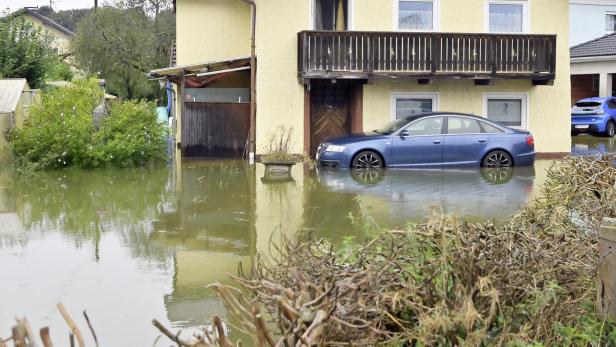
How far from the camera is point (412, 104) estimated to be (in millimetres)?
23266

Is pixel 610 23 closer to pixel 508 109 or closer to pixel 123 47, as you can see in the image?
pixel 508 109

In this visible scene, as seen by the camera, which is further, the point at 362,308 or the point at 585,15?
the point at 585,15

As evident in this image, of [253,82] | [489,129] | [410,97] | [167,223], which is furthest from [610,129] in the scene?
[167,223]

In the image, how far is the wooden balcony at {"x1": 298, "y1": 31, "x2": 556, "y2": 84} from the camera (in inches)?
847

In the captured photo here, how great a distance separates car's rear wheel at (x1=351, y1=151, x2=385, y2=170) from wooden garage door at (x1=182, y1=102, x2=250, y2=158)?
499 centimetres

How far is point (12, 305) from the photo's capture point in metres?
7.27

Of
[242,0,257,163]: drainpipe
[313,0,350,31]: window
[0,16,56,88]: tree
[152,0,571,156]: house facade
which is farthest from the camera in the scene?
[0,16,56,88]: tree

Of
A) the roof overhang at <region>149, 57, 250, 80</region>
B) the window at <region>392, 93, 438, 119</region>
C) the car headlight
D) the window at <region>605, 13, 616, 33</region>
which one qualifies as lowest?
the car headlight

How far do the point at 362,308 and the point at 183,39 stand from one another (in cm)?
2137

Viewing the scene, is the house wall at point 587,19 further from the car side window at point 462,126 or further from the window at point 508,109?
the car side window at point 462,126

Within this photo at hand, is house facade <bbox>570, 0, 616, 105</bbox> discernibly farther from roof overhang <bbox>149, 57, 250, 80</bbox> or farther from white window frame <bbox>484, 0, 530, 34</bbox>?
roof overhang <bbox>149, 57, 250, 80</bbox>

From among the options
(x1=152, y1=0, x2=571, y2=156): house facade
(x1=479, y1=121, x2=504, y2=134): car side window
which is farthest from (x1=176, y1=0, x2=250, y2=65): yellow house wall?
(x1=479, y1=121, x2=504, y2=134): car side window

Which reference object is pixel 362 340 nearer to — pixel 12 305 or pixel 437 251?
pixel 437 251

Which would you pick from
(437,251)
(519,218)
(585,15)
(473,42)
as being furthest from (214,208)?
(585,15)
